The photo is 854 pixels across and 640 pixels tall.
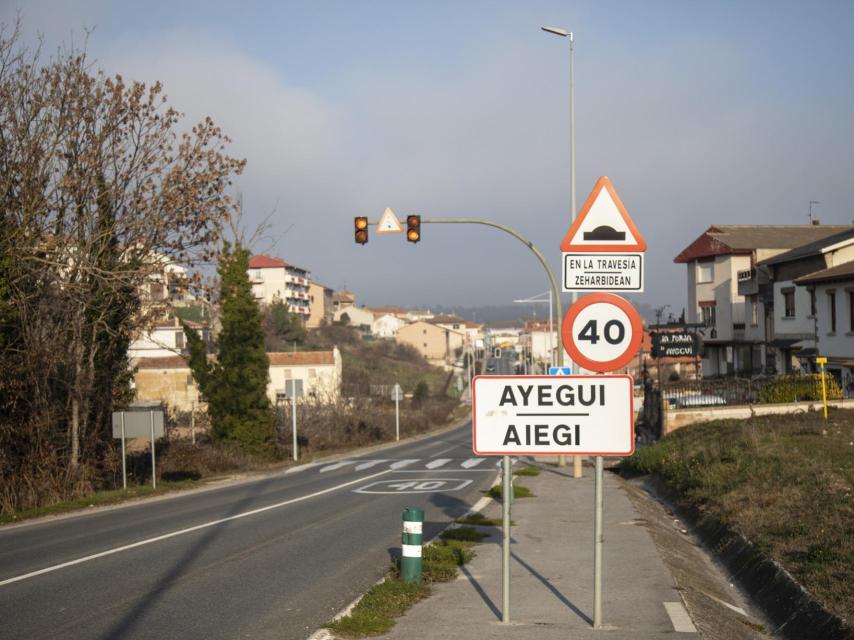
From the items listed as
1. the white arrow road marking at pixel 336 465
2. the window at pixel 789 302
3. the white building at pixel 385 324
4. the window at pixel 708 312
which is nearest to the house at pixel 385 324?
the white building at pixel 385 324

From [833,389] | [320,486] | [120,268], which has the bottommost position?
[320,486]

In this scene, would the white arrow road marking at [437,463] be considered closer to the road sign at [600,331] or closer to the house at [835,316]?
the house at [835,316]

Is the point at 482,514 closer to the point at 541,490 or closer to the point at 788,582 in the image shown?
the point at 541,490

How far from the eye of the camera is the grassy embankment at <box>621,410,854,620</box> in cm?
902

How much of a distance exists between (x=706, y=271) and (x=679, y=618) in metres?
49.0

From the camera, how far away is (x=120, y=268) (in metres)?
21.4

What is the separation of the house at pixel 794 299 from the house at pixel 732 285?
7.61 ft

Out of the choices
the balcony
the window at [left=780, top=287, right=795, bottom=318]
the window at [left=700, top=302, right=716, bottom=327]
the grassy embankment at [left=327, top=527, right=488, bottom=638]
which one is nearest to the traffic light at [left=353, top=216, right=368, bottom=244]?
the grassy embankment at [left=327, top=527, right=488, bottom=638]

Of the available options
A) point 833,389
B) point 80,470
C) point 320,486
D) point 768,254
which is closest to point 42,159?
point 80,470

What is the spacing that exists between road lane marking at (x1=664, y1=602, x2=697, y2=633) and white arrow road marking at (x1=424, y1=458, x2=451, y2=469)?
20.5m

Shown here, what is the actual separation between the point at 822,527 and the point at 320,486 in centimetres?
1442

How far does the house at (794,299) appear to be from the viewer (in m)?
38.5

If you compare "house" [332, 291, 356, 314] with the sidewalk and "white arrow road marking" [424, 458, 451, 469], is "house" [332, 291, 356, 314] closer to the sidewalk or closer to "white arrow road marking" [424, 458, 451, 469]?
"white arrow road marking" [424, 458, 451, 469]

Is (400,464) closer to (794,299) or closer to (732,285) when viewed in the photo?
(794,299)
